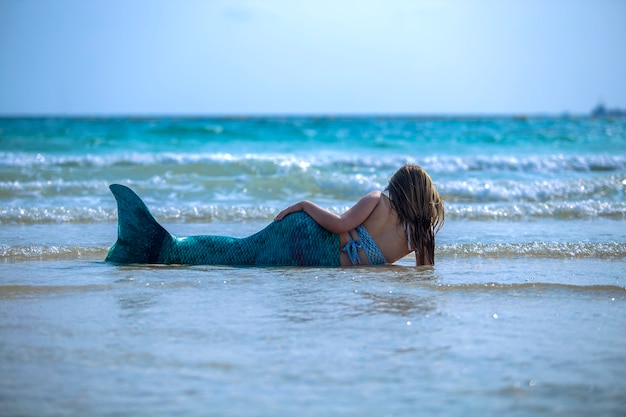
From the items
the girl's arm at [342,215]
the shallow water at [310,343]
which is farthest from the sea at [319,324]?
the girl's arm at [342,215]

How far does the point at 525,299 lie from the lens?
4.32m

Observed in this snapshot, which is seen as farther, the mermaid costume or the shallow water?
the mermaid costume

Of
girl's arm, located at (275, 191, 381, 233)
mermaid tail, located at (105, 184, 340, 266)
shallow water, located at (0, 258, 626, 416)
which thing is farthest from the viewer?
mermaid tail, located at (105, 184, 340, 266)

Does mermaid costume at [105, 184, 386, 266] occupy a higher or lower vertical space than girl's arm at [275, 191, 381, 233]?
lower

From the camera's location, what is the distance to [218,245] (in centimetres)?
539

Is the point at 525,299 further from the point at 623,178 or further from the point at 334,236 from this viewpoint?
the point at 623,178

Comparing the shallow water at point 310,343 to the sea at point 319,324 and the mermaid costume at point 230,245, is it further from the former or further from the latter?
the mermaid costume at point 230,245

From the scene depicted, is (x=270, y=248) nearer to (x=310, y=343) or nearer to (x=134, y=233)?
(x=134, y=233)

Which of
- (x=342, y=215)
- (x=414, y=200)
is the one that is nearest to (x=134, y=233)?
(x=342, y=215)

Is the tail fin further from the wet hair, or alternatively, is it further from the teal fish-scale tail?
the wet hair

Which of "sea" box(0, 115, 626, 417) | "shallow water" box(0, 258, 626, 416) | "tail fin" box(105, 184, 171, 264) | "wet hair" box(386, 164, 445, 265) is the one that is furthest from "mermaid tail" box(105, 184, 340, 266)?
"wet hair" box(386, 164, 445, 265)

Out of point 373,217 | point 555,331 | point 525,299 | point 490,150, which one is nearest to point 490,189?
point 373,217

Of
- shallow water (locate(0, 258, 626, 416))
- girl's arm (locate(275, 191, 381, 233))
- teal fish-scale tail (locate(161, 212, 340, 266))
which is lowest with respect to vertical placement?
shallow water (locate(0, 258, 626, 416))

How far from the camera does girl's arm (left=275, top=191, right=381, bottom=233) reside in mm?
5105
